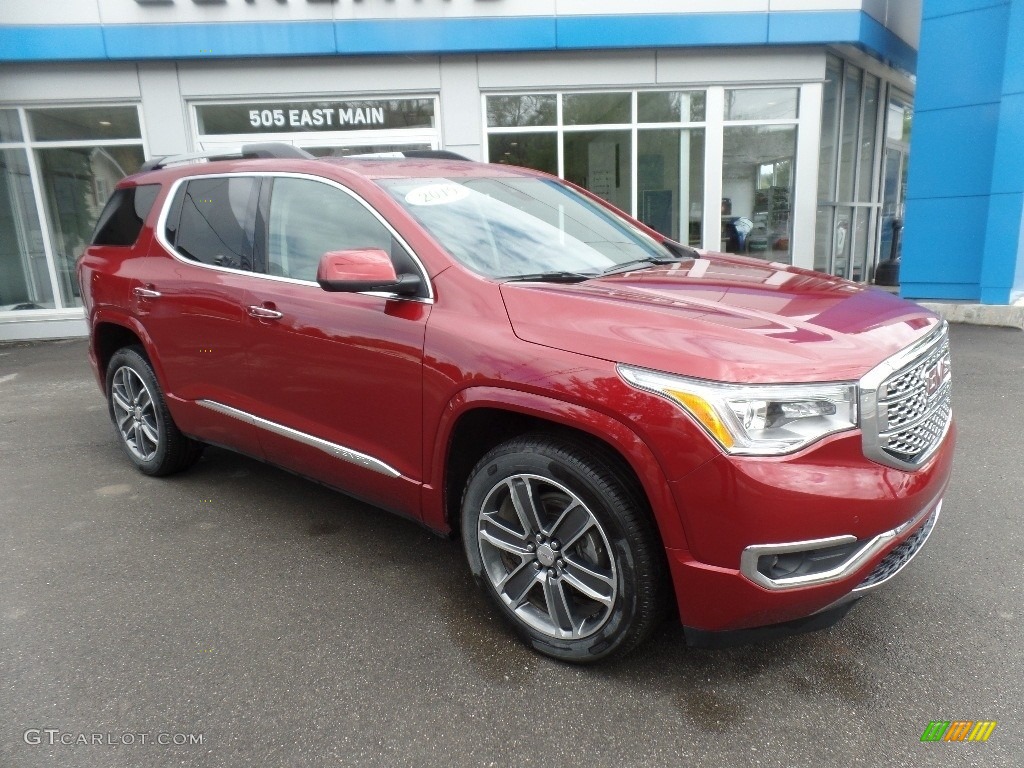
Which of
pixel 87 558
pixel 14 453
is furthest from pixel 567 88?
pixel 87 558

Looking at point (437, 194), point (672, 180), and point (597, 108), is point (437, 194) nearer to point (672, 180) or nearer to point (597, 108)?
point (597, 108)

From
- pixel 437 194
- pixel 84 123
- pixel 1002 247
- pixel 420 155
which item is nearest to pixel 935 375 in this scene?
pixel 437 194

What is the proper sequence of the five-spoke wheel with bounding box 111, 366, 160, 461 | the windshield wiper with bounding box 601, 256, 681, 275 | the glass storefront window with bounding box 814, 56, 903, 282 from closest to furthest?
the windshield wiper with bounding box 601, 256, 681, 275
the five-spoke wheel with bounding box 111, 366, 160, 461
the glass storefront window with bounding box 814, 56, 903, 282

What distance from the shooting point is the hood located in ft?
6.80

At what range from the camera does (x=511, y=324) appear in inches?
97.6

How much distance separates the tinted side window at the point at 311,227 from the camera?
3.03 meters

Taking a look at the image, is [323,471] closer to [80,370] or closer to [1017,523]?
[1017,523]

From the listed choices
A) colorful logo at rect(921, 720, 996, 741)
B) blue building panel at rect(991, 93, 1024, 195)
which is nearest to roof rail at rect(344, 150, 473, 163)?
colorful logo at rect(921, 720, 996, 741)

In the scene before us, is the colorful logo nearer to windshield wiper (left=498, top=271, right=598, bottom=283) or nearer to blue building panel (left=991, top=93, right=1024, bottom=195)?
windshield wiper (left=498, top=271, right=598, bottom=283)

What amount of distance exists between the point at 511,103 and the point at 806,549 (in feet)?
33.0

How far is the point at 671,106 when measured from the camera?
11023 mm

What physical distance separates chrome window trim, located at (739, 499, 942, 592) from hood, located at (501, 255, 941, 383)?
0.47 metres

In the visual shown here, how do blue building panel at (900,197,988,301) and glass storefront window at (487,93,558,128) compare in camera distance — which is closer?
blue building panel at (900,197,988,301)

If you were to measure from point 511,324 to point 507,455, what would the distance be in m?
0.46
